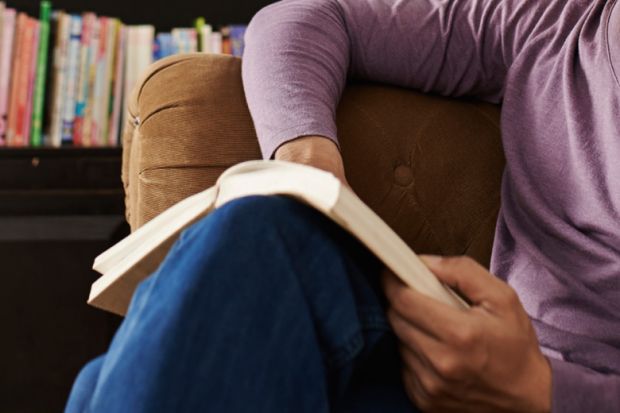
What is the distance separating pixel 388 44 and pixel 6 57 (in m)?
1.01

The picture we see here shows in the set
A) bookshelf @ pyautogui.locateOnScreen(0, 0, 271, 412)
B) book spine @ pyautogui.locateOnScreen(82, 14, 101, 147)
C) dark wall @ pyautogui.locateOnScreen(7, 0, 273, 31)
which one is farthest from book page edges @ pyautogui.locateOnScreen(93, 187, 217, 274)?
dark wall @ pyautogui.locateOnScreen(7, 0, 273, 31)

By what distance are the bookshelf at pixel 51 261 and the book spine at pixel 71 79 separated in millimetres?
73

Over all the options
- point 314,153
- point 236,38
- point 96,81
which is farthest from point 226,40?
point 314,153

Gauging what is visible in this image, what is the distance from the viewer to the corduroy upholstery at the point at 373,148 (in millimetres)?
976

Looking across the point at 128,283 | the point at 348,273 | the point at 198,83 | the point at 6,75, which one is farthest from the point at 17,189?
the point at 348,273

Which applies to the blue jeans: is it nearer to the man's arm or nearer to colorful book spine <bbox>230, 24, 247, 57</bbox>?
the man's arm

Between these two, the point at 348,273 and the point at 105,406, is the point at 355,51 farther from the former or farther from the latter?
the point at 105,406

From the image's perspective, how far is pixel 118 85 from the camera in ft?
5.80

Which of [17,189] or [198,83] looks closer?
[198,83]

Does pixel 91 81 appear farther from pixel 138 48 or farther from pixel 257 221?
pixel 257 221

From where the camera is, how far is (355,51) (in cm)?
100

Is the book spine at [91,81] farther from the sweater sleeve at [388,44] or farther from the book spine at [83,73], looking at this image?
the sweater sleeve at [388,44]

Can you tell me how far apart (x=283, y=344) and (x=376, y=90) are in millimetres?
539

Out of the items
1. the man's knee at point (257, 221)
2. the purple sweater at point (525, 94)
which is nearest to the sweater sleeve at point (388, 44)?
the purple sweater at point (525, 94)
